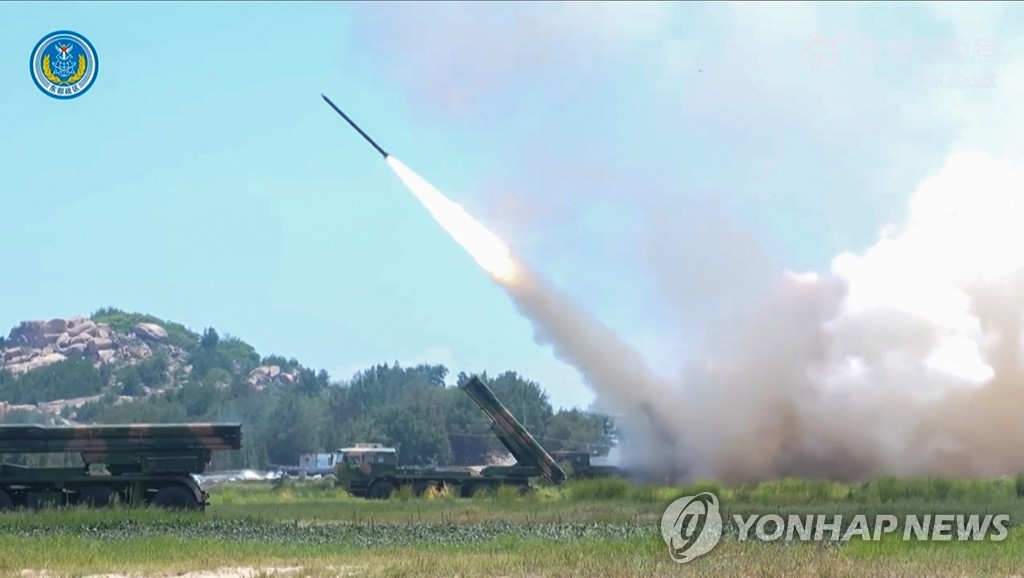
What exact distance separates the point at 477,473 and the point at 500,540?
23.2 metres

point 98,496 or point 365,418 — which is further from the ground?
point 365,418

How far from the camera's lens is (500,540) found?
26.7 m

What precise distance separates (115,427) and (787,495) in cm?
1708

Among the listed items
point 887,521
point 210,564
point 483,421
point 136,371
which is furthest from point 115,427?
point 136,371

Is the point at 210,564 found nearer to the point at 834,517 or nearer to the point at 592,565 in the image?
the point at 592,565

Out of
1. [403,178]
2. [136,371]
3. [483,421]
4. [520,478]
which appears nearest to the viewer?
[403,178]

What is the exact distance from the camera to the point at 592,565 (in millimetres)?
21672

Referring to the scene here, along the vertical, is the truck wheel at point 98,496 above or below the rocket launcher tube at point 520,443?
below

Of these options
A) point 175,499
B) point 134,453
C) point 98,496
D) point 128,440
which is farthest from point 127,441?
point 175,499

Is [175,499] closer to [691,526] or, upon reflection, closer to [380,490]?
[380,490]

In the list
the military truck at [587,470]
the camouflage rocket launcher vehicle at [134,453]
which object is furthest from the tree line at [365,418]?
the camouflage rocket launcher vehicle at [134,453]

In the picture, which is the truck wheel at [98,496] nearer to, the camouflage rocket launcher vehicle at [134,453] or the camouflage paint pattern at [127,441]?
the camouflage rocket launcher vehicle at [134,453]

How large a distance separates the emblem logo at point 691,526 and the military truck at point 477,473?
A: 32.8ft

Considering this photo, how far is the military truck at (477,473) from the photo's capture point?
1889 inches
